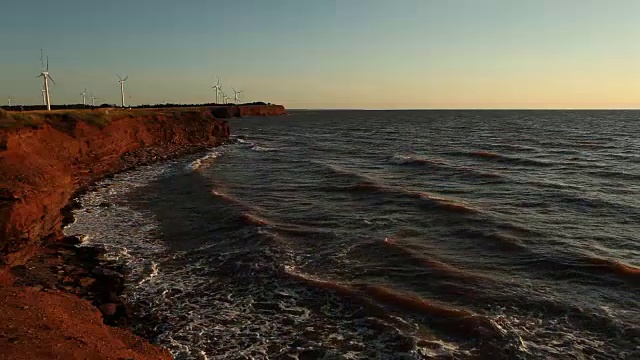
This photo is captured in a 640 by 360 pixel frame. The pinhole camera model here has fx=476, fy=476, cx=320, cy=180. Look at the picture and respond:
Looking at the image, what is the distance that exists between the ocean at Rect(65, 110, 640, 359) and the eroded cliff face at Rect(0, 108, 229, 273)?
2343 millimetres

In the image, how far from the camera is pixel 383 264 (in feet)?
60.5

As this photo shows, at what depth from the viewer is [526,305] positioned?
48.5ft

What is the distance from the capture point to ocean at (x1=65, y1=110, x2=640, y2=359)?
509 inches

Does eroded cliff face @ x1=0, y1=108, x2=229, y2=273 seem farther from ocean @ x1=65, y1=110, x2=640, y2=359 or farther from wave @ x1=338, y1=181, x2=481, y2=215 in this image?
wave @ x1=338, y1=181, x2=481, y2=215

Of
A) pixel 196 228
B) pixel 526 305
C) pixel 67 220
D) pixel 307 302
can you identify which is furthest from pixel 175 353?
pixel 67 220

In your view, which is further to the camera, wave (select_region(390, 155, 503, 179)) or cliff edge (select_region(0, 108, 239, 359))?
wave (select_region(390, 155, 503, 179))

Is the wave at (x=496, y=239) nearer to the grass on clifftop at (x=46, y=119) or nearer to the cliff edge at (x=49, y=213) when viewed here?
the cliff edge at (x=49, y=213)

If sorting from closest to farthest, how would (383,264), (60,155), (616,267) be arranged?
1. (616,267)
2. (383,264)
3. (60,155)

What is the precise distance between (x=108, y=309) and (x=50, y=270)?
4547 mm

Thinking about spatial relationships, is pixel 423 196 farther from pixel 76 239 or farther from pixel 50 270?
pixel 50 270

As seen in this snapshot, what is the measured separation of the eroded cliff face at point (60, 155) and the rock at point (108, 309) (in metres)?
4.44

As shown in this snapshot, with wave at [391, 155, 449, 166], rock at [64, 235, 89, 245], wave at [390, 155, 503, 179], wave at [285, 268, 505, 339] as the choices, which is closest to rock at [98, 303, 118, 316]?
wave at [285, 268, 505, 339]

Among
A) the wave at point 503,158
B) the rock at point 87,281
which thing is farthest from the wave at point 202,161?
the rock at point 87,281

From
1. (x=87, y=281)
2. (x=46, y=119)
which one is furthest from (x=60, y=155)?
(x=87, y=281)
